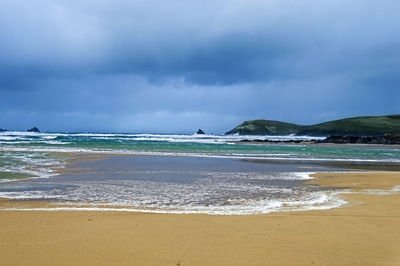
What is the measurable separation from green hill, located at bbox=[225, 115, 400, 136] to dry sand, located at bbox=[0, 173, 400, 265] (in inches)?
5306

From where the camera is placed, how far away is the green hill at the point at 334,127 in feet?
441

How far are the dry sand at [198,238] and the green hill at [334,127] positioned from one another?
442 ft

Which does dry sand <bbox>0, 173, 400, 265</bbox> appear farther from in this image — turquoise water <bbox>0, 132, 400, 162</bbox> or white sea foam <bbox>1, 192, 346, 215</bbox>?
turquoise water <bbox>0, 132, 400, 162</bbox>

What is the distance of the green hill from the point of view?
134 m

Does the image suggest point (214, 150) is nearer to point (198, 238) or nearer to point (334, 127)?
point (198, 238)

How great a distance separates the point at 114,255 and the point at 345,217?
16.1 ft

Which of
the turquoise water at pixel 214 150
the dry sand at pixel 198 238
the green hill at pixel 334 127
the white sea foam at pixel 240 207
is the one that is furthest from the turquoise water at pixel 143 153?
the green hill at pixel 334 127

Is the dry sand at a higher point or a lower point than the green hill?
lower

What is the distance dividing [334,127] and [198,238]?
150 m

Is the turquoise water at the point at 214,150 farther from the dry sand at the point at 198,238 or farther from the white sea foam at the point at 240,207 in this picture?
the dry sand at the point at 198,238

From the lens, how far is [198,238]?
5.02 meters

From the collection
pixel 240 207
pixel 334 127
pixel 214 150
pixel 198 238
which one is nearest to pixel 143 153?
pixel 214 150

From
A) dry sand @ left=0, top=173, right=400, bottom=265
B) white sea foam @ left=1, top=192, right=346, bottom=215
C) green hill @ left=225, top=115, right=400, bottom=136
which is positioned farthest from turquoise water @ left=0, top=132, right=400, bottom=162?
green hill @ left=225, top=115, right=400, bottom=136

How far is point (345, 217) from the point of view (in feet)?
21.9
